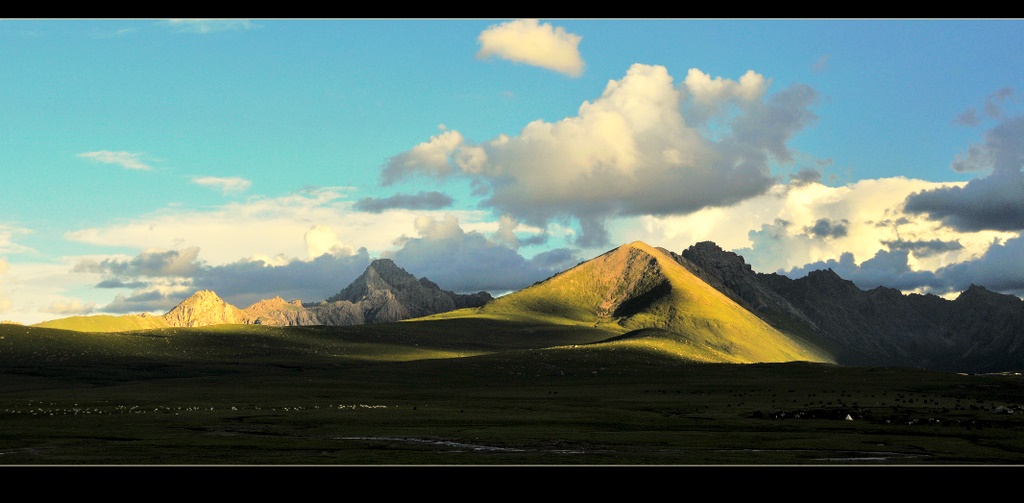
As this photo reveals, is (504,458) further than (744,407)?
No

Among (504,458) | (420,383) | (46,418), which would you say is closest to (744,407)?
(504,458)

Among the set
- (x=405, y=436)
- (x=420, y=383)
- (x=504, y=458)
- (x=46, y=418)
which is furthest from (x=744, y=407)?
(x=420, y=383)

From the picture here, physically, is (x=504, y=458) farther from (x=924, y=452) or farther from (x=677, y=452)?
(x=924, y=452)

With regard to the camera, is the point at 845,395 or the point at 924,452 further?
the point at 845,395

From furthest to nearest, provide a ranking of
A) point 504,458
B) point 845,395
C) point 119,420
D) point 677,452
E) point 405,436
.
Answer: point 845,395 → point 119,420 → point 405,436 → point 677,452 → point 504,458

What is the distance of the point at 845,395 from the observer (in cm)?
13912

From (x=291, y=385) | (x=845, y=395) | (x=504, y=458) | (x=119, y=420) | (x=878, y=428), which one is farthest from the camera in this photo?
(x=291, y=385)

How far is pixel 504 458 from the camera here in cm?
4812
